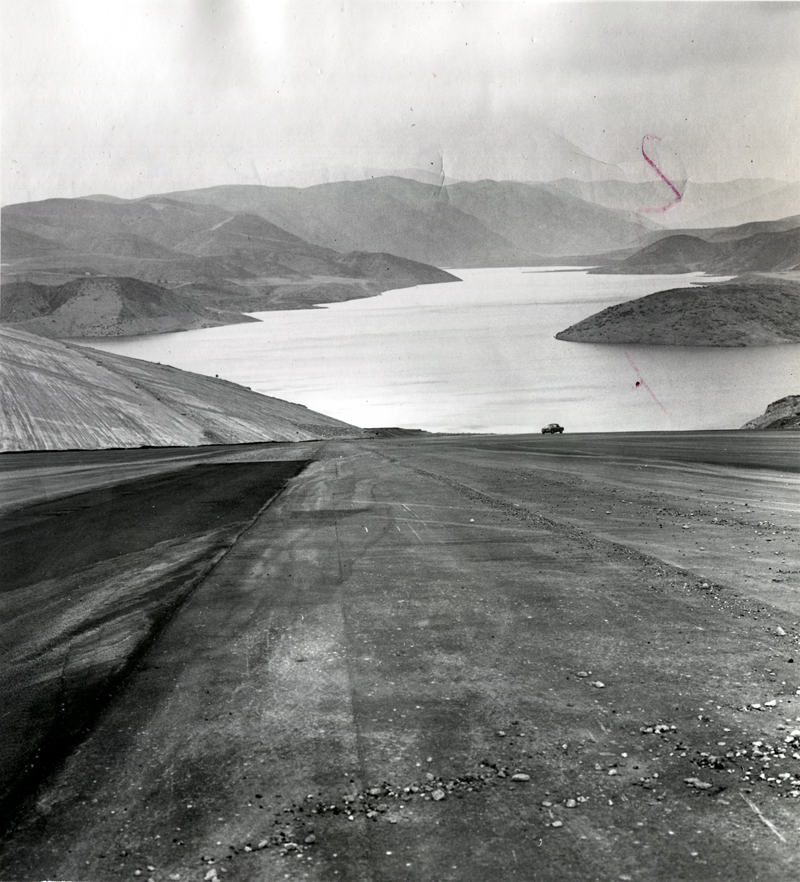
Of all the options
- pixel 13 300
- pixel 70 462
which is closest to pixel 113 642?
pixel 70 462

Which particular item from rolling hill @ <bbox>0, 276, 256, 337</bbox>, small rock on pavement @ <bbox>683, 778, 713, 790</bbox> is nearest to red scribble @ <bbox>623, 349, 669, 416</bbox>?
small rock on pavement @ <bbox>683, 778, 713, 790</bbox>

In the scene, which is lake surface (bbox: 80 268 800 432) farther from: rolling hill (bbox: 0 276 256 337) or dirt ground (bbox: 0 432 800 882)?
dirt ground (bbox: 0 432 800 882)

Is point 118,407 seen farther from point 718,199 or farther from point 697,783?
point 718,199

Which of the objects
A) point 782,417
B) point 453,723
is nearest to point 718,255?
point 782,417

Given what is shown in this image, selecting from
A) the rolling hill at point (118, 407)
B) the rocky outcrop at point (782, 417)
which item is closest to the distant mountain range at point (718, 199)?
the rocky outcrop at point (782, 417)

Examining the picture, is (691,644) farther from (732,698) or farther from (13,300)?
(13,300)

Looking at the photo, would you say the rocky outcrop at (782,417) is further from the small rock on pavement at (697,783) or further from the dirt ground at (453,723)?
the small rock on pavement at (697,783)
